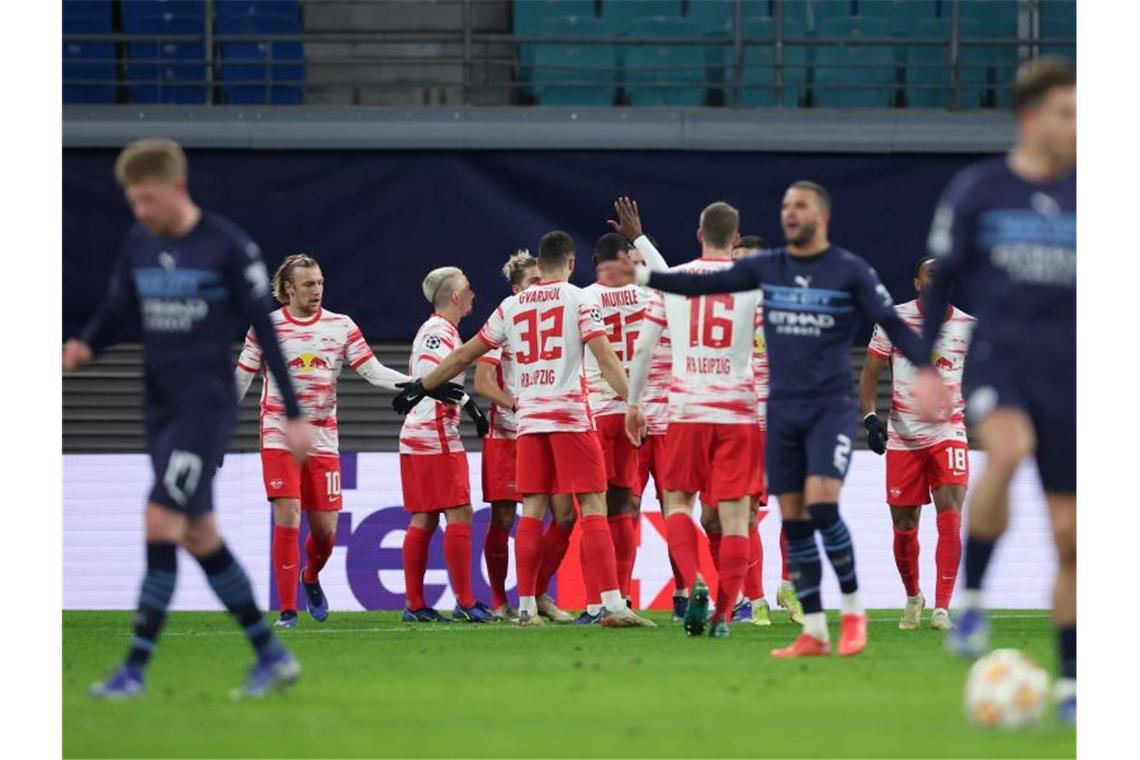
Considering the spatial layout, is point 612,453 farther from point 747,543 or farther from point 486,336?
point 747,543

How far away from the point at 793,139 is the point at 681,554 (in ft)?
20.5

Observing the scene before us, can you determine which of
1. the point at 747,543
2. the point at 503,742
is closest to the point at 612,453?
the point at 747,543

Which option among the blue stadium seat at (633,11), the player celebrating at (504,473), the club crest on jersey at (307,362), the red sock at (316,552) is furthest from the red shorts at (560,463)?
the blue stadium seat at (633,11)

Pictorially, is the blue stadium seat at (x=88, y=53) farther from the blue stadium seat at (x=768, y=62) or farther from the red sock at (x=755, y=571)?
the red sock at (x=755, y=571)

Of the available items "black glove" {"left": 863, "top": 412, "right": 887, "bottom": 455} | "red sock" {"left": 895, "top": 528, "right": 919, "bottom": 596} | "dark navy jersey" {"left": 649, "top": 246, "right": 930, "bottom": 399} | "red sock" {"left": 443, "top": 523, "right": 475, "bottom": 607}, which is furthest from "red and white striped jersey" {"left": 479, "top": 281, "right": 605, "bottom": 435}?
"dark navy jersey" {"left": 649, "top": 246, "right": 930, "bottom": 399}

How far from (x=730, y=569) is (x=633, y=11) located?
1004 centimetres

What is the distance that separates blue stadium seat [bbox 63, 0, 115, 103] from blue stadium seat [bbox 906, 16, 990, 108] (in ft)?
24.8

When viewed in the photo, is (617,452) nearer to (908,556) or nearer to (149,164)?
(908,556)

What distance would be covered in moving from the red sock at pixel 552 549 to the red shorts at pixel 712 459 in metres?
1.40

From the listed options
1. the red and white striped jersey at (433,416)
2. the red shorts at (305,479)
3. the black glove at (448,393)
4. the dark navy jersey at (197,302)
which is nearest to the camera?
the dark navy jersey at (197,302)

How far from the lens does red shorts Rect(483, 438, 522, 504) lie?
40.0 ft

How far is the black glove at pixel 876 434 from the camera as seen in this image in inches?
434

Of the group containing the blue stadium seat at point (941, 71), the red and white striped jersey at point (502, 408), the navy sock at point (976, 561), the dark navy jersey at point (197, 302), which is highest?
the blue stadium seat at point (941, 71)

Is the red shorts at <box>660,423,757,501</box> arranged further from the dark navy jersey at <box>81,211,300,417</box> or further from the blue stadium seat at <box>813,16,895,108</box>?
the blue stadium seat at <box>813,16,895,108</box>
